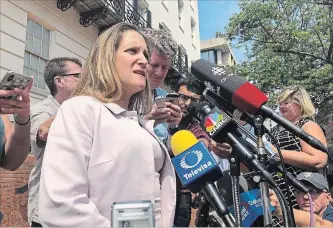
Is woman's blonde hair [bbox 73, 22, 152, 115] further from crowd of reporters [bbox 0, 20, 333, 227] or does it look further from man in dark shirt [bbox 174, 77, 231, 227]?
man in dark shirt [bbox 174, 77, 231, 227]

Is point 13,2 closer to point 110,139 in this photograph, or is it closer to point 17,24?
point 17,24

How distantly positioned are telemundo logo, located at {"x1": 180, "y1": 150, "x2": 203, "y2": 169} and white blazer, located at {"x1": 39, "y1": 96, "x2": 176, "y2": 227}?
27 centimetres

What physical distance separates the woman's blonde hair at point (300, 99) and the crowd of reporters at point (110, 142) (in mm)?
314

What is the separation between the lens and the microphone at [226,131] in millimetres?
1772

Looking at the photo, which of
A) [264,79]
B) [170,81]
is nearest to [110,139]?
[264,79]

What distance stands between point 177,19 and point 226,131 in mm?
19993

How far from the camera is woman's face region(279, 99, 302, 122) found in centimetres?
320

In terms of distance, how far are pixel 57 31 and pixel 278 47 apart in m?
10.3

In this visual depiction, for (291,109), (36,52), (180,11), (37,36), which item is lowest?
(291,109)

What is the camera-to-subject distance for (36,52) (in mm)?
8539

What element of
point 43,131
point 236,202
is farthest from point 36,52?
point 236,202

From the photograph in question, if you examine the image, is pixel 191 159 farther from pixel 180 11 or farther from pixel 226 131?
pixel 180 11

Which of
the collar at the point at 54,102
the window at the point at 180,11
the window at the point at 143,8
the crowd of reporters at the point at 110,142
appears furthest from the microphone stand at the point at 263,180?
the window at the point at 180,11

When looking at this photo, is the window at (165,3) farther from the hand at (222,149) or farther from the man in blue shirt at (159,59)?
the hand at (222,149)
